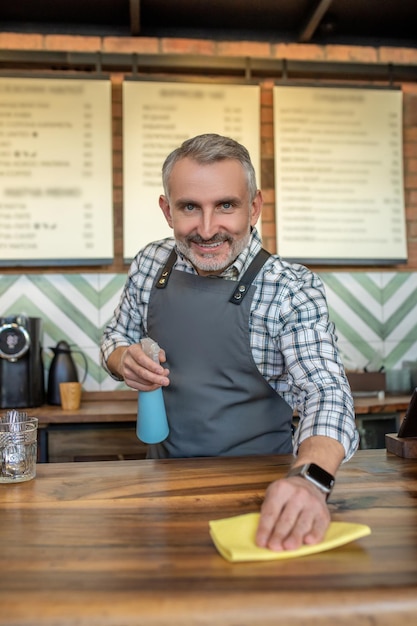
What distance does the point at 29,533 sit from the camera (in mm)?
948

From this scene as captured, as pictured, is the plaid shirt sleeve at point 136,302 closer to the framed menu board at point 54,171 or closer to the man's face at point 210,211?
the man's face at point 210,211

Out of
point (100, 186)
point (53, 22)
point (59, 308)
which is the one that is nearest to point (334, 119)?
point (100, 186)

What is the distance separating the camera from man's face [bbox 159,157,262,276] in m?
1.54

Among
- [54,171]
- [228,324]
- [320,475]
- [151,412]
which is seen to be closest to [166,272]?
[228,324]

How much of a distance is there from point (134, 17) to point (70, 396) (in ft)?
6.15

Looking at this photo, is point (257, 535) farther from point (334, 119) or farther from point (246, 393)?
point (334, 119)

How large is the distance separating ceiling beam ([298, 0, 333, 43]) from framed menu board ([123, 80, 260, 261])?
1.63 ft

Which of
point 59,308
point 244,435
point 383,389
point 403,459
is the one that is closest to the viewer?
point 403,459

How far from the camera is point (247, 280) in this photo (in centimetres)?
163

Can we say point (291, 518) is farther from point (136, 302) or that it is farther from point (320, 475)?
point (136, 302)

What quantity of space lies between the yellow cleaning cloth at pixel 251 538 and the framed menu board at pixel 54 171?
7.81ft

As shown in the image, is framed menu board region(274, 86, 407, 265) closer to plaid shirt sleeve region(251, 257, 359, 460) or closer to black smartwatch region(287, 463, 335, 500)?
plaid shirt sleeve region(251, 257, 359, 460)

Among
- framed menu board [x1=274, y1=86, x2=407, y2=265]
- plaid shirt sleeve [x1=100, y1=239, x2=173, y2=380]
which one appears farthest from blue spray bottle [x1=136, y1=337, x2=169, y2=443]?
framed menu board [x1=274, y1=86, x2=407, y2=265]

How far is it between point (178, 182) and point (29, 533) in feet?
3.07
